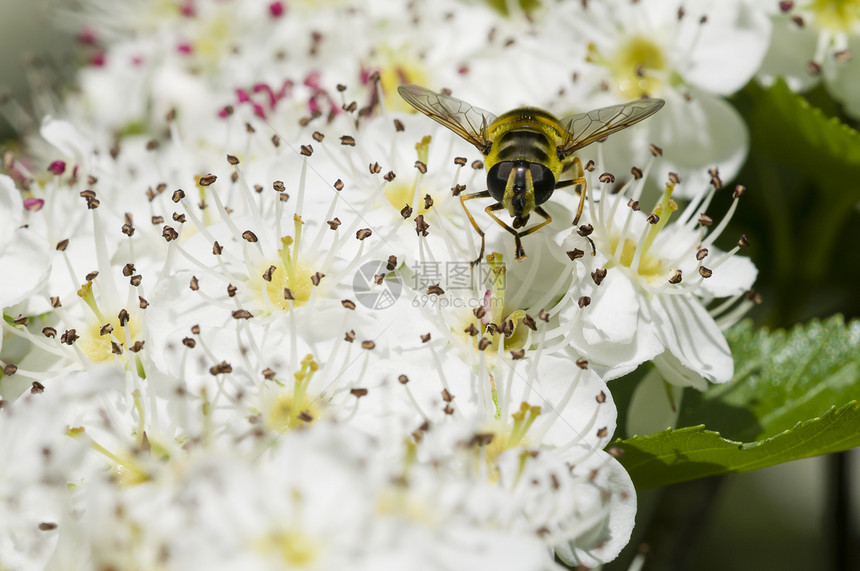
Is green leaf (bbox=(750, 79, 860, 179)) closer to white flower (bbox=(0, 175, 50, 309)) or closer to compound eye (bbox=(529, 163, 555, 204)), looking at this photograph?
compound eye (bbox=(529, 163, 555, 204))

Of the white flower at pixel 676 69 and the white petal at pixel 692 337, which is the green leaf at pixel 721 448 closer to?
the white petal at pixel 692 337

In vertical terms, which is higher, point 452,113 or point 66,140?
point 452,113

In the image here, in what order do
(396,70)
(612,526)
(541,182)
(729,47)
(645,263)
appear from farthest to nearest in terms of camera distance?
(396,70)
(729,47)
(645,263)
(541,182)
(612,526)

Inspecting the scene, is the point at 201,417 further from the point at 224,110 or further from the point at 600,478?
the point at 224,110

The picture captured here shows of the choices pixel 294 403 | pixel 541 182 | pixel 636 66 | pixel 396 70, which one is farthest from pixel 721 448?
pixel 396 70

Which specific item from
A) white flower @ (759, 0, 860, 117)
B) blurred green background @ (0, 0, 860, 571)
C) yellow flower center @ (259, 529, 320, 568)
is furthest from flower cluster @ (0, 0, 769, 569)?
blurred green background @ (0, 0, 860, 571)

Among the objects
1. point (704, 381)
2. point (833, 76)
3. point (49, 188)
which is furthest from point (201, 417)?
point (833, 76)

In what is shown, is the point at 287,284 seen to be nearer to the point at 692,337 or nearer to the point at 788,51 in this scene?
the point at 692,337

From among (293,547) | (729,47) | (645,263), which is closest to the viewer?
(293,547)
